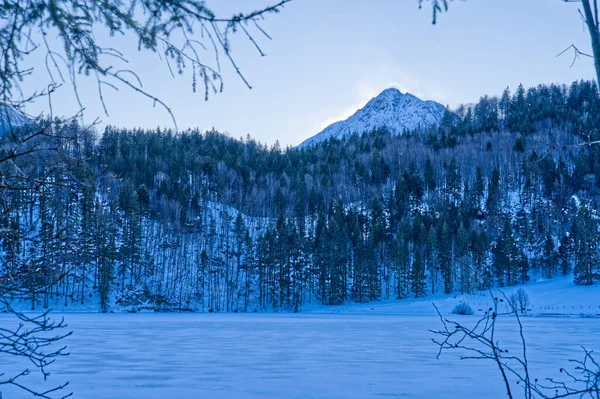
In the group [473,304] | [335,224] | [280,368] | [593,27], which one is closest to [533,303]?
[473,304]

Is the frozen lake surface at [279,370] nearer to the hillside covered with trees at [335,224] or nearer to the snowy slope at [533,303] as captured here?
the hillside covered with trees at [335,224]

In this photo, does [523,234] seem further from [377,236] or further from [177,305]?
[177,305]

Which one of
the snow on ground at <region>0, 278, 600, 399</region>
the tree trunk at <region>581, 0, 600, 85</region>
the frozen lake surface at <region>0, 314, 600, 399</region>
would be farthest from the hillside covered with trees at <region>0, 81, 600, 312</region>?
the tree trunk at <region>581, 0, 600, 85</region>

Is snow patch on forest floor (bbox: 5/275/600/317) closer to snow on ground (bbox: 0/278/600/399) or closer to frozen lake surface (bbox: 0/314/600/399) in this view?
snow on ground (bbox: 0/278/600/399)

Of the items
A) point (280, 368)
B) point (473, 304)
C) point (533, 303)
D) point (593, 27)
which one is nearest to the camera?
point (593, 27)

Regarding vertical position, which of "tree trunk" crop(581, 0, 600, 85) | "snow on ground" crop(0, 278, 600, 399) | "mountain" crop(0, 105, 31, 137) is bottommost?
"snow on ground" crop(0, 278, 600, 399)

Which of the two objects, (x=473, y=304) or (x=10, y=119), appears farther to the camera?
(x=473, y=304)

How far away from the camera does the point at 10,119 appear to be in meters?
2.59

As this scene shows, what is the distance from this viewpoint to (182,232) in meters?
80.9

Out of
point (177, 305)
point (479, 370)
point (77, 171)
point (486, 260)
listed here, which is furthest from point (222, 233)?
point (77, 171)

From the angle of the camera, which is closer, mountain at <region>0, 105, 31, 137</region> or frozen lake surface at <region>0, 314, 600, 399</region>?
mountain at <region>0, 105, 31, 137</region>

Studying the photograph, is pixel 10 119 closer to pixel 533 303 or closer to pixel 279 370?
pixel 279 370

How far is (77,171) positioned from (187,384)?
7.64 m

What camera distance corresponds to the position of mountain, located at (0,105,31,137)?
244 cm
